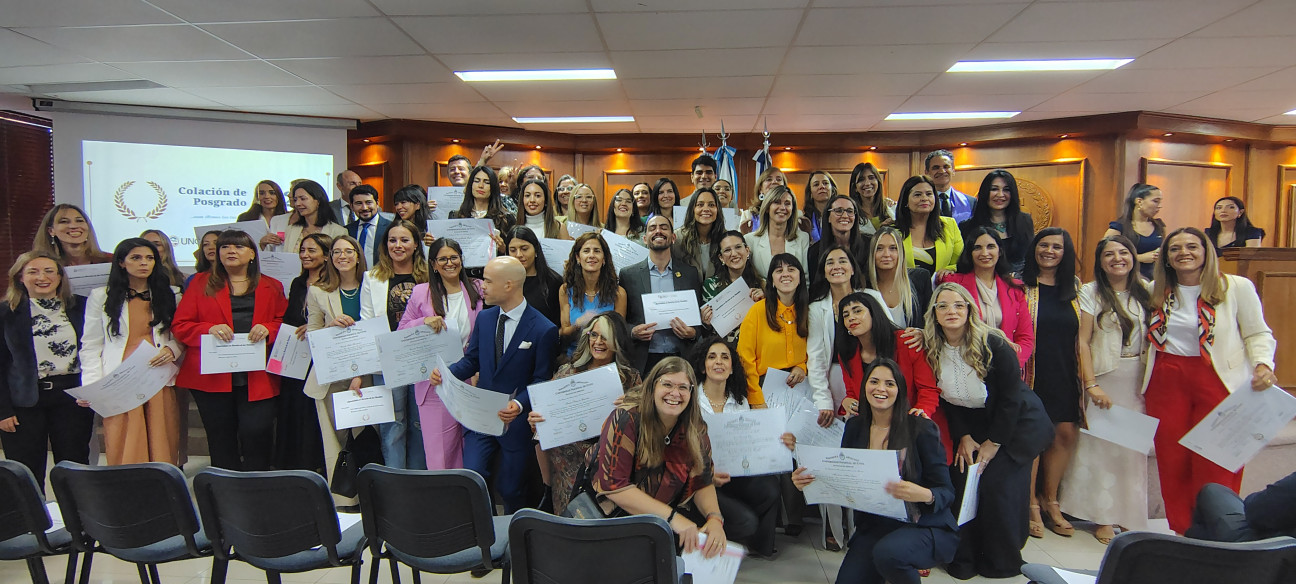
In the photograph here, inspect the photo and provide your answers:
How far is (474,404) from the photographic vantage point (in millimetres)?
2912

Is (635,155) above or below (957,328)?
above

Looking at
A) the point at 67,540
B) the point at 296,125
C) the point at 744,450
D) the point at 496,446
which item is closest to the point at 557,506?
the point at 496,446

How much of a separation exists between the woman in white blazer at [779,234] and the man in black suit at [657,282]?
453 mm

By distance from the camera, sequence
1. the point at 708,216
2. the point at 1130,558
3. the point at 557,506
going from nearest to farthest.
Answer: the point at 1130,558 → the point at 557,506 → the point at 708,216

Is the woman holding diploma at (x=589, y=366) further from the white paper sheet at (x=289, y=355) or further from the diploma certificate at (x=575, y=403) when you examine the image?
the white paper sheet at (x=289, y=355)

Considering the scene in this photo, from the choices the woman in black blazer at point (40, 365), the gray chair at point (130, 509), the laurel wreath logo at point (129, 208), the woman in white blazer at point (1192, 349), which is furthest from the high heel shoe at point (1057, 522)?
the laurel wreath logo at point (129, 208)

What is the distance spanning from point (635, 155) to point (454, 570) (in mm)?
7752

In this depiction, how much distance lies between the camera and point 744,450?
290 centimetres

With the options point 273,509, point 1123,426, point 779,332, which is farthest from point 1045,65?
point 273,509

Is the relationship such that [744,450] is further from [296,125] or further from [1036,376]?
[296,125]

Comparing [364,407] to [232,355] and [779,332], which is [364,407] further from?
[779,332]

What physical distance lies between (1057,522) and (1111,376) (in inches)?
34.2

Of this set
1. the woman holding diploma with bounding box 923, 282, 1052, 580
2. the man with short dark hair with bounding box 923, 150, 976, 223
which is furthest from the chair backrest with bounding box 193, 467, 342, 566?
the man with short dark hair with bounding box 923, 150, 976, 223

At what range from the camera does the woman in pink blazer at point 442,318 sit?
3.39 metres
